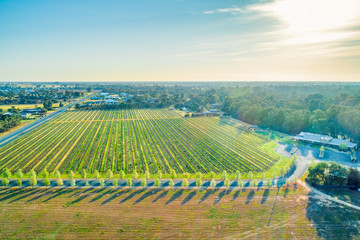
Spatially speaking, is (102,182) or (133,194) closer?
(133,194)

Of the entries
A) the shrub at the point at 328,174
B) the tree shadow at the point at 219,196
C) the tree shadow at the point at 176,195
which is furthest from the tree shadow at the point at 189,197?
the shrub at the point at 328,174

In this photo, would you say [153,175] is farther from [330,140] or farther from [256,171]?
[330,140]

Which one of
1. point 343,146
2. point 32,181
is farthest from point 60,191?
point 343,146

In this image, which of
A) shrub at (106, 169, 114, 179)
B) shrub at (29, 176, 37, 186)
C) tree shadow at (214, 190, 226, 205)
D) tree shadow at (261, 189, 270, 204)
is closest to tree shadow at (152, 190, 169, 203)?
tree shadow at (214, 190, 226, 205)

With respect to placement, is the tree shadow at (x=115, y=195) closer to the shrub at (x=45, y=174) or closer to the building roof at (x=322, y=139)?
the shrub at (x=45, y=174)

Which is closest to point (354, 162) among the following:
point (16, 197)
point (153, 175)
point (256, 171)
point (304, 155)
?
point (304, 155)

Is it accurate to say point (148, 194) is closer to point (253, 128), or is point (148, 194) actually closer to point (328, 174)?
point (328, 174)

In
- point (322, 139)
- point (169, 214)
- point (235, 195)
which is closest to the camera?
point (169, 214)
